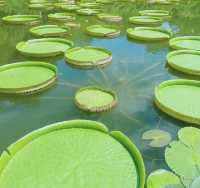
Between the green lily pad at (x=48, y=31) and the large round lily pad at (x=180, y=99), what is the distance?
2.12 meters

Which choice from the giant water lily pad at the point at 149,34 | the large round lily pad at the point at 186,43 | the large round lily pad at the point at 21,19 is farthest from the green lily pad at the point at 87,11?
the large round lily pad at the point at 186,43

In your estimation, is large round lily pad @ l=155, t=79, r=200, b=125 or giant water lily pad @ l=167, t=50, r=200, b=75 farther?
giant water lily pad @ l=167, t=50, r=200, b=75

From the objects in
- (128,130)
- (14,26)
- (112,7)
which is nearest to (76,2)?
(112,7)

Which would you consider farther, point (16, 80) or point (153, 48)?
point (153, 48)

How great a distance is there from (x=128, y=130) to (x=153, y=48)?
1839mm

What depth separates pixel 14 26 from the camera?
486 centimetres

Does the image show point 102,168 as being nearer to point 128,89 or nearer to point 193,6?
point 128,89

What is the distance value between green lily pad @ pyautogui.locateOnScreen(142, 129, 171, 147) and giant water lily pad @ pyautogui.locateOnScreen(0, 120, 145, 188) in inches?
10.6

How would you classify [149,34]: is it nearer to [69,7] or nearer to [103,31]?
[103,31]

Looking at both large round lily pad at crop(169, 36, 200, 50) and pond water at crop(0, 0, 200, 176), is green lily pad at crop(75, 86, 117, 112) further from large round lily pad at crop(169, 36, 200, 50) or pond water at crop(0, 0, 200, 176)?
large round lily pad at crop(169, 36, 200, 50)

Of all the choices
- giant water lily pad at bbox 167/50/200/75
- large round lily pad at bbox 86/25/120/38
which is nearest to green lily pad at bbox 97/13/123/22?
large round lily pad at bbox 86/25/120/38

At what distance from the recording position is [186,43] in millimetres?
3791

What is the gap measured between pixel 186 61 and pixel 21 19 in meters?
3.00

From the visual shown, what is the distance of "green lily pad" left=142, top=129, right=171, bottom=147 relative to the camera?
2.04 meters
